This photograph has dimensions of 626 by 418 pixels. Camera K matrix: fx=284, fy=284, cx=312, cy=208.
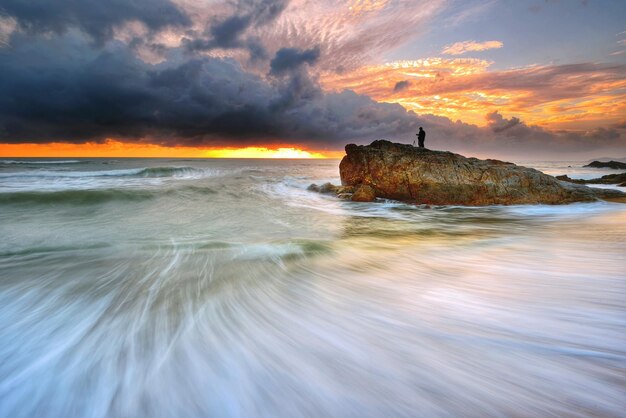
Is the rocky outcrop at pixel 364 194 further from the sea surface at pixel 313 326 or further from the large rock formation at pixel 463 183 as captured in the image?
the sea surface at pixel 313 326

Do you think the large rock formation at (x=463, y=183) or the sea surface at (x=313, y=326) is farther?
the large rock formation at (x=463, y=183)

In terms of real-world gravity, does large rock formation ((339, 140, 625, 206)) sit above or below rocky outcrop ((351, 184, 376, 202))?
above

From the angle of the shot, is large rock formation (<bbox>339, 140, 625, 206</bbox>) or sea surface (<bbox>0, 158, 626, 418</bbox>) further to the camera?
large rock formation (<bbox>339, 140, 625, 206</bbox>)

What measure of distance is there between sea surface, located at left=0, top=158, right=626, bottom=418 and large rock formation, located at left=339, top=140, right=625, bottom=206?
4652mm

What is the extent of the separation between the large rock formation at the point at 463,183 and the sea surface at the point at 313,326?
465 centimetres

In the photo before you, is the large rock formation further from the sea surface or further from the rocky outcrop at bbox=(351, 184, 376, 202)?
the sea surface

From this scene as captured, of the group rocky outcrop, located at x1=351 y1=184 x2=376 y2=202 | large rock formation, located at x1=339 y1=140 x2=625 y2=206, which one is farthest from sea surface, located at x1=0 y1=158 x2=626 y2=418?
rocky outcrop, located at x1=351 y1=184 x2=376 y2=202

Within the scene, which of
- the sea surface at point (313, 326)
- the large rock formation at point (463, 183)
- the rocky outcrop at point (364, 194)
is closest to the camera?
the sea surface at point (313, 326)

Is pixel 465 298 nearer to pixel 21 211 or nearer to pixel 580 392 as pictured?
pixel 580 392

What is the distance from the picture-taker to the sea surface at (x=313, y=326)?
1.72 m

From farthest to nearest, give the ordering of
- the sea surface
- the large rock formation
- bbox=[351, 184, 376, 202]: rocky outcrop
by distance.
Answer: bbox=[351, 184, 376, 202]: rocky outcrop < the large rock formation < the sea surface

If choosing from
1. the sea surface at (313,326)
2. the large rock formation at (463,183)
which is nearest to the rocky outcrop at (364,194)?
the large rock formation at (463,183)

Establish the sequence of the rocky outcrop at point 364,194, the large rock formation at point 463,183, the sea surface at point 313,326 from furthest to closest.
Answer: the rocky outcrop at point 364,194
the large rock formation at point 463,183
the sea surface at point 313,326

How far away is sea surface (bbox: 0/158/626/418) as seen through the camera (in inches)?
67.7
